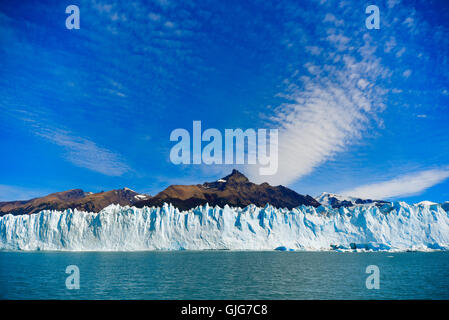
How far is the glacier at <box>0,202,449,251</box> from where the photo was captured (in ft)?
218

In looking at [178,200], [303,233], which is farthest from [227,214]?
[178,200]

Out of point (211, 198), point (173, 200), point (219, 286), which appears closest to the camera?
point (219, 286)

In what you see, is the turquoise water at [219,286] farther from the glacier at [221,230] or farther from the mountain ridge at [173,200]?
the mountain ridge at [173,200]

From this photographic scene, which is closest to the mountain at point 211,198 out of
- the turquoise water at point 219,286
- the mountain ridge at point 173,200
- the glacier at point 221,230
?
the mountain ridge at point 173,200

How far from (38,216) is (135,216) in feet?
75.3

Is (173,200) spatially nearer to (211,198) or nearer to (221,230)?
(211,198)

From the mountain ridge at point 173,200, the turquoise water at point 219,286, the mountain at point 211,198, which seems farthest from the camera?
the mountain ridge at point 173,200

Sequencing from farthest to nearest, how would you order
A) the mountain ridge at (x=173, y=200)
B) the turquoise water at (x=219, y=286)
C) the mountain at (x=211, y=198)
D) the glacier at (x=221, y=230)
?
the mountain ridge at (x=173, y=200), the mountain at (x=211, y=198), the glacier at (x=221, y=230), the turquoise water at (x=219, y=286)

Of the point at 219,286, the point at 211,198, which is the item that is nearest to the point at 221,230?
the point at 219,286

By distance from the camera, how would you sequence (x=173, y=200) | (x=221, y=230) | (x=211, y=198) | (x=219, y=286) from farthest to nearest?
(x=211, y=198) < (x=173, y=200) < (x=221, y=230) < (x=219, y=286)

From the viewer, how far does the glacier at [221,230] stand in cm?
6644

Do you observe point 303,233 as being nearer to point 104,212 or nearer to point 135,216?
point 135,216

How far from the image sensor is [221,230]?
68.8m
